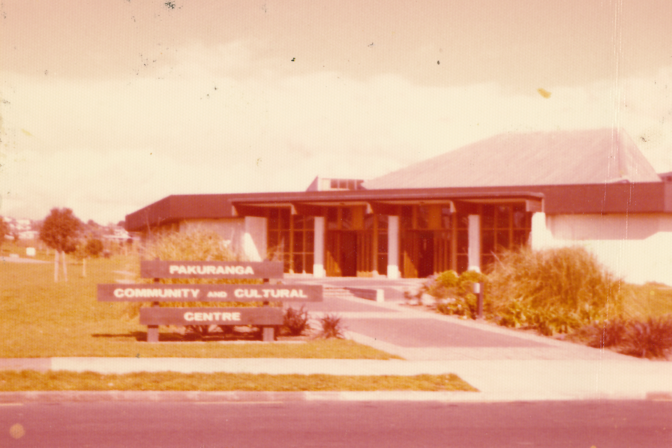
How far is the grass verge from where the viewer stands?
9.74 metres

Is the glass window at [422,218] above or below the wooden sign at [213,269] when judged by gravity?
above

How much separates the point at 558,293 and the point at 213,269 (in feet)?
28.7

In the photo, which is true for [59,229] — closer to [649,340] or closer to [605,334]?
[605,334]

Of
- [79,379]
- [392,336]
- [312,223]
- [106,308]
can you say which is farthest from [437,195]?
[79,379]

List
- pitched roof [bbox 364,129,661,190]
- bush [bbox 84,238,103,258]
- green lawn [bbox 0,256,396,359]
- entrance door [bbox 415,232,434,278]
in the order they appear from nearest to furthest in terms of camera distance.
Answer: green lawn [bbox 0,256,396,359] < entrance door [bbox 415,232,434,278] < pitched roof [bbox 364,129,661,190] < bush [bbox 84,238,103,258]

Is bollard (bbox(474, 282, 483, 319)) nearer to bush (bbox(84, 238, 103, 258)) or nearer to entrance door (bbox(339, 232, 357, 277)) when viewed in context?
entrance door (bbox(339, 232, 357, 277))

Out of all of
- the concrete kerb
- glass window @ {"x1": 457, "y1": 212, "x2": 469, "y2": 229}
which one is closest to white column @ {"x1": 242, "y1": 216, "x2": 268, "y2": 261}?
glass window @ {"x1": 457, "y1": 212, "x2": 469, "y2": 229}

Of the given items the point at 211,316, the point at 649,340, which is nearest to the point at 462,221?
the point at 649,340

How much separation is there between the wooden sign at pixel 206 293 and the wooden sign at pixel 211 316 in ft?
0.67

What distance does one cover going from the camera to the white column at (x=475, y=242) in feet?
128

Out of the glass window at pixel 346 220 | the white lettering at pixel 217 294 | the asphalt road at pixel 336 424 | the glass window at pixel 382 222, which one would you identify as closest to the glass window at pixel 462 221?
the glass window at pixel 382 222

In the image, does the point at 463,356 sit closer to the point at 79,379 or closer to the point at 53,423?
the point at 79,379

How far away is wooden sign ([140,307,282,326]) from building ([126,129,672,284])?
59.6 feet

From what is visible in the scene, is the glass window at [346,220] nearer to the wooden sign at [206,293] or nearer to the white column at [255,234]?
the white column at [255,234]
